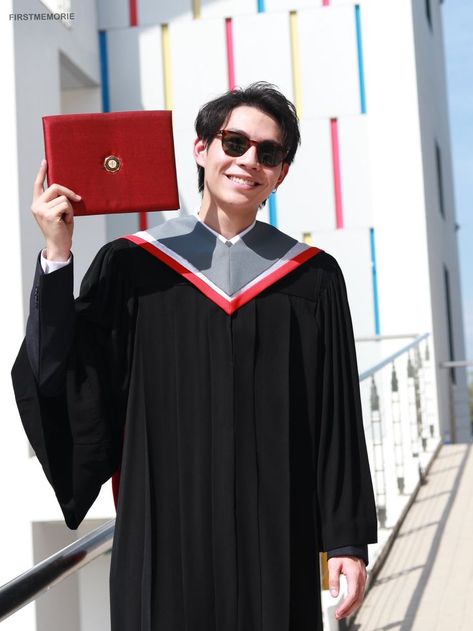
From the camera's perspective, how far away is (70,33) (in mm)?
10703

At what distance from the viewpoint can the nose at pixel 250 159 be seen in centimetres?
232

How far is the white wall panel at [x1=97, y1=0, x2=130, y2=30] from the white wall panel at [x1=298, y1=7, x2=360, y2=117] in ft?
6.55

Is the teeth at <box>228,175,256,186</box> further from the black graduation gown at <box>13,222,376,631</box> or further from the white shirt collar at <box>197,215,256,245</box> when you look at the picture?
the black graduation gown at <box>13,222,376,631</box>

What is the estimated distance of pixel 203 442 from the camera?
2277 millimetres

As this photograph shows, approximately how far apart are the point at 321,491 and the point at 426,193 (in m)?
9.28

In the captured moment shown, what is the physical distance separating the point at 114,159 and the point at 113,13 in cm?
983

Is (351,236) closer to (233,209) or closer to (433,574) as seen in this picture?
(433,574)

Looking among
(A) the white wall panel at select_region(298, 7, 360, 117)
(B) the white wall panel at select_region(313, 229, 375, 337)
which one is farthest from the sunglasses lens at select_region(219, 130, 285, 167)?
(A) the white wall panel at select_region(298, 7, 360, 117)

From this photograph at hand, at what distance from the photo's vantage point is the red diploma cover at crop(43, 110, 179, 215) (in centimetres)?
225

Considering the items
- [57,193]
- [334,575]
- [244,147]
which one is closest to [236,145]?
[244,147]

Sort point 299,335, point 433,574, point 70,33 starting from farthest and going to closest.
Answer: point 70,33 < point 433,574 < point 299,335

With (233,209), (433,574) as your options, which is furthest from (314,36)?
(233,209)

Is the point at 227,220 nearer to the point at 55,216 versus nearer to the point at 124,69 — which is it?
the point at 55,216

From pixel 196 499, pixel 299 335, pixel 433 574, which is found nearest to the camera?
pixel 196 499
